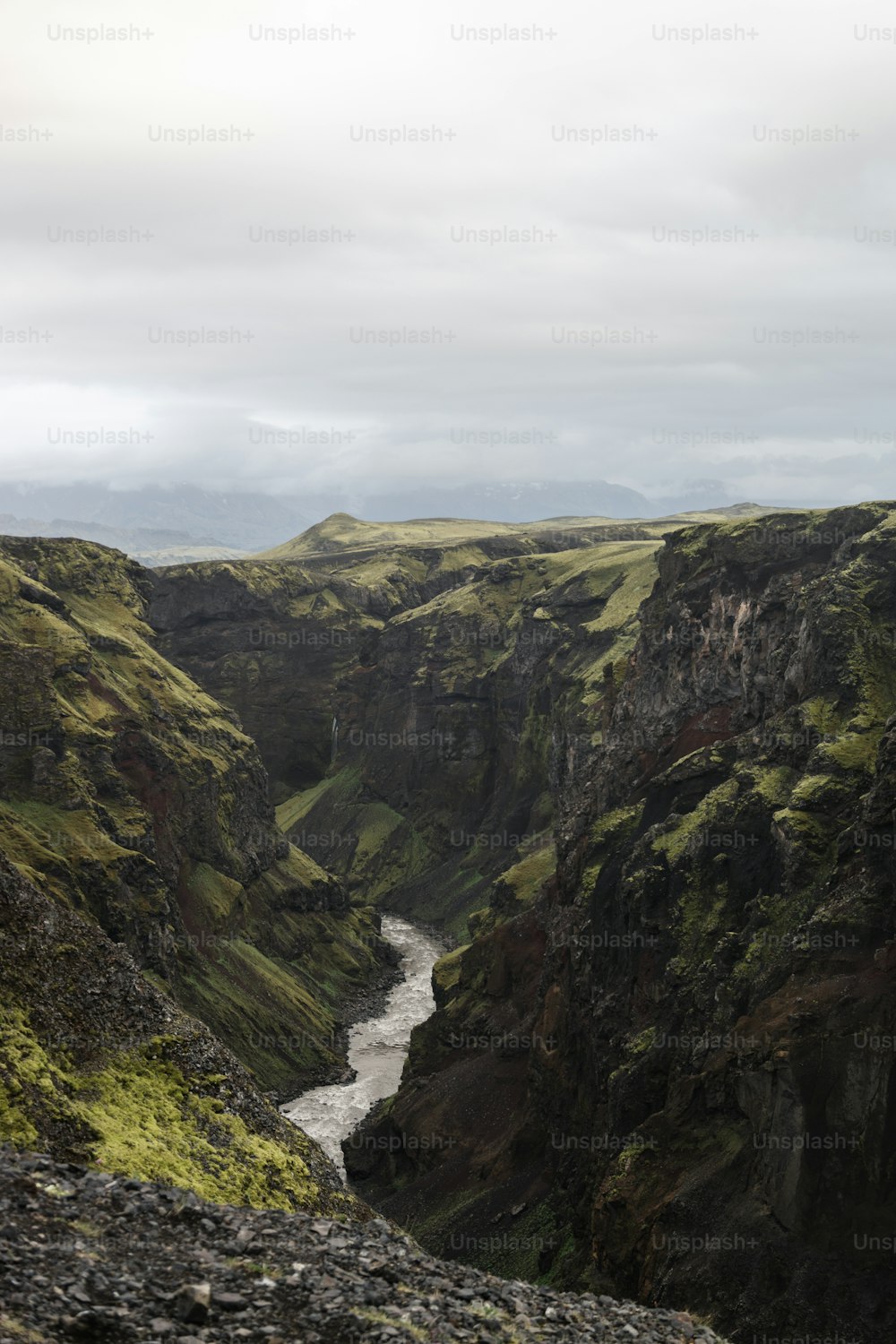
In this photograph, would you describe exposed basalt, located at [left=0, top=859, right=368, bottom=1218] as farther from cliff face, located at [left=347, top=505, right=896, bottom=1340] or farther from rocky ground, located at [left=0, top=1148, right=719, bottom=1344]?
cliff face, located at [left=347, top=505, right=896, bottom=1340]

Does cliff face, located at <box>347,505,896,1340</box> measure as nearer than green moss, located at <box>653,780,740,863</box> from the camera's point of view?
Yes

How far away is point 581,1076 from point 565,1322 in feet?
236

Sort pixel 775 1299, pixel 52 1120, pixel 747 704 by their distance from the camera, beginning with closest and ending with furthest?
pixel 52 1120 → pixel 775 1299 → pixel 747 704

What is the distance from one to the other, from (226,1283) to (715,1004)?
195 ft

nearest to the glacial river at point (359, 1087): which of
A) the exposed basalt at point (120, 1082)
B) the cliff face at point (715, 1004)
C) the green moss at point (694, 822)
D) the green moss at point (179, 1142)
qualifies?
the cliff face at point (715, 1004)

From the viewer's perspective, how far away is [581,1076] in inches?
4232

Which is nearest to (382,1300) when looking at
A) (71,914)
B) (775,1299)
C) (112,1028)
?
(112,1028)

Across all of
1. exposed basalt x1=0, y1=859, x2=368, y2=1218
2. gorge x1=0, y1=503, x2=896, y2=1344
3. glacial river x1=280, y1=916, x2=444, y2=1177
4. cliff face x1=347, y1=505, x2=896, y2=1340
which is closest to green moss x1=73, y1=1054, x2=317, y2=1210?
exposed basalt x1=0, y1=859, x2=368, y2=1218

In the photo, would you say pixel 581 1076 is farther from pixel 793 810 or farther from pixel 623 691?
pixel 623 691

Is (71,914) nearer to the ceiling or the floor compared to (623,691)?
nearer to the floor

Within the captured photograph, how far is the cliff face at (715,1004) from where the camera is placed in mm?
68375

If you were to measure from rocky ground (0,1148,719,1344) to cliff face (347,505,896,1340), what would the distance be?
101 feet

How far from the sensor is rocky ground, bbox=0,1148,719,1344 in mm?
29781

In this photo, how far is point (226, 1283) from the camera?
32.8 m
